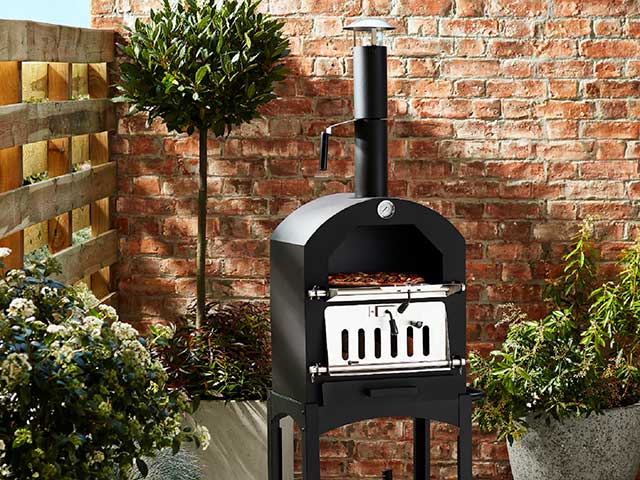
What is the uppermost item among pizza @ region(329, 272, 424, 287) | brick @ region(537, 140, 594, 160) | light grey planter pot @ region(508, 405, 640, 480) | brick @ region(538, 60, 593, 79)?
brick @ region(538, 60, 593, 79)

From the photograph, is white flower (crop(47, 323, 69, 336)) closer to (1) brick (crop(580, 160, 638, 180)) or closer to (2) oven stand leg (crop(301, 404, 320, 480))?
(2) oven stand leg (crop(301, 404, 320, 480))

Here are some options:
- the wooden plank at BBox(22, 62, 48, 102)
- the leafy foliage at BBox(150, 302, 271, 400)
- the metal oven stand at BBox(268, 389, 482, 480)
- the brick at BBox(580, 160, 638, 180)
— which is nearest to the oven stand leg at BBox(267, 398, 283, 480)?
the metal oven stand at BBox(268, 389, 482, 480)

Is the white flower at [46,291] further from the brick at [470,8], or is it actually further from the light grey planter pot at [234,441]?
the brick at [470,8]

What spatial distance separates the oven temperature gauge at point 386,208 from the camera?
3.38m

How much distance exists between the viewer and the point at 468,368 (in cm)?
454

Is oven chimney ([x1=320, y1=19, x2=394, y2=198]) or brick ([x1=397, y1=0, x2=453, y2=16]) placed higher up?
brick ([x1=397, y1=0, x2=453, y2=16])

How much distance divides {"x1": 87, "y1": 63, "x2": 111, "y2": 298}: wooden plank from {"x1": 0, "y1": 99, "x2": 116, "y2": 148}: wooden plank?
2.2 inches

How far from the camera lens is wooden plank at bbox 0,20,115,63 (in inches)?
132

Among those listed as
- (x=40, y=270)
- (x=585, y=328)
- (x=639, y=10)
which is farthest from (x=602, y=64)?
(x=40, y=270)

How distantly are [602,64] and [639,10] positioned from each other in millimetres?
251

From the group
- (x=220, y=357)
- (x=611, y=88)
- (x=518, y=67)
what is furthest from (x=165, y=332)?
(x=611, y=88)

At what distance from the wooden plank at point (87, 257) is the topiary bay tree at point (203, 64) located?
545 millimetres

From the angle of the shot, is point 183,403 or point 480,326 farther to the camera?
point 480,326

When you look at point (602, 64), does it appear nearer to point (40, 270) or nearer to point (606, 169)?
point (606, 169)
